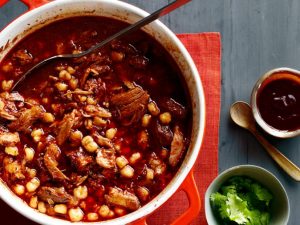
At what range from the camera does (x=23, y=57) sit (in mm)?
3205

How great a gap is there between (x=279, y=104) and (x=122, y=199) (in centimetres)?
109

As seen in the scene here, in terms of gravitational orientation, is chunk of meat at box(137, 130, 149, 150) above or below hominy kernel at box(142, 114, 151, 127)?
below

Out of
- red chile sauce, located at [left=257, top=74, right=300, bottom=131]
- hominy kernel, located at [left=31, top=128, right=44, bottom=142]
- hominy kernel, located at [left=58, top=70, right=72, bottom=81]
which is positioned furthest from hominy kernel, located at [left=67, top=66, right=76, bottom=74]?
red chile sauce, located at [left=257, top=74, right=300, bottom=131]

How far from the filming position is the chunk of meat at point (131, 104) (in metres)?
3.13

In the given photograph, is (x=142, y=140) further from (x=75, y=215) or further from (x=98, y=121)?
(x=75, y=215)

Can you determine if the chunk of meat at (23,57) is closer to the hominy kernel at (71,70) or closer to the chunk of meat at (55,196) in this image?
the hominy kernel at (71,70)

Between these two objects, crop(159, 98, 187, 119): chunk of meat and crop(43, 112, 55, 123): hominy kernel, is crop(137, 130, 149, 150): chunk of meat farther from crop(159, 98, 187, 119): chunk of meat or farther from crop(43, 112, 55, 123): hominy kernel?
crop(43, 112, 55, 123): hominy kernel

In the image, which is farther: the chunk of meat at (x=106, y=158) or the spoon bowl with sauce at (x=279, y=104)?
the spoon bowl with sauce at (x=279, y=104)

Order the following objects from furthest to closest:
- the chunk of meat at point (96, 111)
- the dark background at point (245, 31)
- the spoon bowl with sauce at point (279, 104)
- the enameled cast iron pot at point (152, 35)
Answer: the dark background at point (245, 31), the spoon bowl with sauce at point (279, 104), the chunk of meat at point (96, 111), the enameled cast iron pot at point (152, 35)

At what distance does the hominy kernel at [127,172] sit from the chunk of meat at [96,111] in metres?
0.29

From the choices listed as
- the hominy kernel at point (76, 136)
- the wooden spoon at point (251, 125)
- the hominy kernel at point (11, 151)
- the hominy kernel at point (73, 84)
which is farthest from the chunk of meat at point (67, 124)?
the wooden spoon at point (251, 125)

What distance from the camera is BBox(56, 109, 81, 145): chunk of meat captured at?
123 inches

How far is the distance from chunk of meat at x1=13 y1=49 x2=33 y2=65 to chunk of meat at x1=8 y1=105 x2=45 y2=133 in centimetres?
26

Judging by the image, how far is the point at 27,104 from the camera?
3174mm
